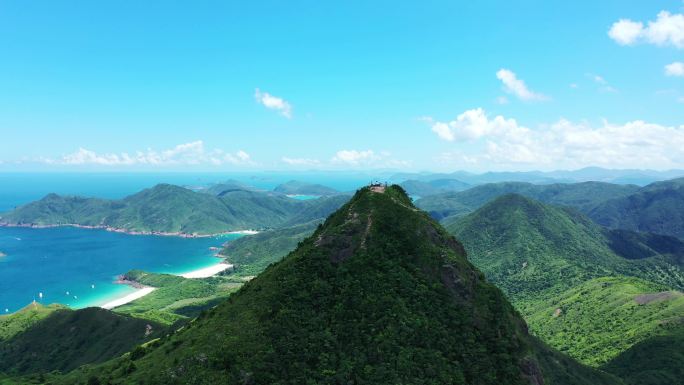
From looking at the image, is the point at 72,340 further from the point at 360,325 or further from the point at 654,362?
the point at 654,362

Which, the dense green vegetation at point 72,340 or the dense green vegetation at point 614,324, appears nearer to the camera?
the dense green vegetation at point 72,340

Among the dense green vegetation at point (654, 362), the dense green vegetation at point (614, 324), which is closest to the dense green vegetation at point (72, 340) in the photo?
the dense green vegetation at point (654, 362)

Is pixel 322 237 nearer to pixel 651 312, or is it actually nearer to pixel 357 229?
pixel 357 229

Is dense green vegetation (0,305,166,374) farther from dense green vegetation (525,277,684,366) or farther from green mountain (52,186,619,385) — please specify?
dense green vegetation (525,277,684,366)

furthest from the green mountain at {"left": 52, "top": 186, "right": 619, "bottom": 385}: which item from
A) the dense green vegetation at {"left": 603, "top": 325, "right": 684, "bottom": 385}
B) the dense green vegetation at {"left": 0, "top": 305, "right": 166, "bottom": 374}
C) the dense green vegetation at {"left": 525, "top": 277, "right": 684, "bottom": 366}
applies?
the dense green vegetation at {"left": 525, "top": 277, "right": 684, "bottom": 366}

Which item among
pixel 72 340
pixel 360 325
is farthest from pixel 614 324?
pixel 72 340

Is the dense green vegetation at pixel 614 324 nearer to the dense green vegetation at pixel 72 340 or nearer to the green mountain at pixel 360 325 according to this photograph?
the green mountain at pixel 360 325

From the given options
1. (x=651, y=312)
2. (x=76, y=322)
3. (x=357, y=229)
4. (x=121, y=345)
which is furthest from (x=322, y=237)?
(x=651, y=312)
